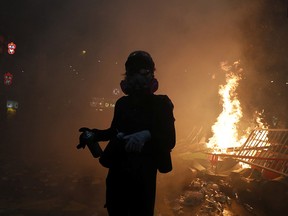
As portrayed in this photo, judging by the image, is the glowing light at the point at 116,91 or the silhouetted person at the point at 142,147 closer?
the silhouetted person at the point at 142,147

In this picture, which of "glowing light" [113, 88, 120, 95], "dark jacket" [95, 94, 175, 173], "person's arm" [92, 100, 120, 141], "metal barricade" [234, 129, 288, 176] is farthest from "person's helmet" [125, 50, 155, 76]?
"glowing light" [113, 88, 120, 95]

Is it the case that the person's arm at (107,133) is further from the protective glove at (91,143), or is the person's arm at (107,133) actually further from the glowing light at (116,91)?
the glowing light at (116,91)

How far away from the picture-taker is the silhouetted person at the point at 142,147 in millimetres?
1900

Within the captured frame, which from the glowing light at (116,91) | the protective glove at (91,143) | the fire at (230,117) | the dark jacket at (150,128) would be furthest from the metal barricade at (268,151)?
the glowing light at (116,91)

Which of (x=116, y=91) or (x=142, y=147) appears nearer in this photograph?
(x=142, y=147)

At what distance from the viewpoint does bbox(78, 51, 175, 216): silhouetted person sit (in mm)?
1900

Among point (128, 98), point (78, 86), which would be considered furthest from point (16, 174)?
point (78, 86)

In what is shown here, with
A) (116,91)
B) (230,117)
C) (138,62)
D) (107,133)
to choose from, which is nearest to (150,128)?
(107,133)

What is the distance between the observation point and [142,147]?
5.95 ft

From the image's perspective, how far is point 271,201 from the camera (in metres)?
5.52

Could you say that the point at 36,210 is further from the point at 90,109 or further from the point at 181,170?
the point at 90,109

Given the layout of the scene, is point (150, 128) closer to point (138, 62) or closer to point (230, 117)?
point (138, 62)

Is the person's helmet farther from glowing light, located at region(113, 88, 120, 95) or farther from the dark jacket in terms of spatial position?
glowing light, located at region(113, 88, 120, 95)

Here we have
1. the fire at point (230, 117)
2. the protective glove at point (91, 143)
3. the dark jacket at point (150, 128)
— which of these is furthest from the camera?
the fire at point (230, 117)
